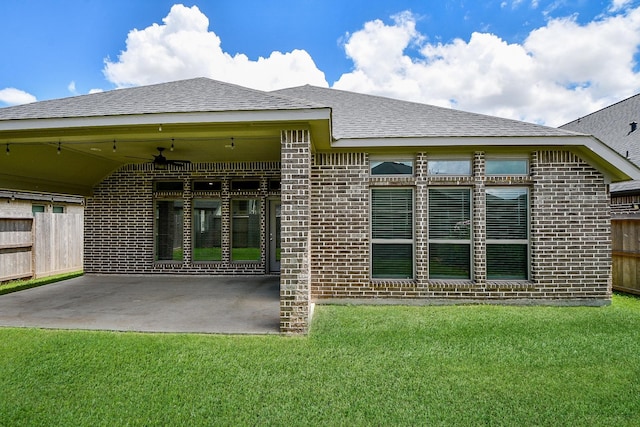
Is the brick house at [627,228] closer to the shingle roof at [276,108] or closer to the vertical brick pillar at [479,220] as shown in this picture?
the shingle roof at [276,108]

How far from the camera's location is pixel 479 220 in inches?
237

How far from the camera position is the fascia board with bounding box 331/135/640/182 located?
222 inches

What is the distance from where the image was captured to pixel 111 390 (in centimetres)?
306

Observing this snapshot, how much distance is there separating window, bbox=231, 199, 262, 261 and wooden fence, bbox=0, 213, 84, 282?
4.96 meters

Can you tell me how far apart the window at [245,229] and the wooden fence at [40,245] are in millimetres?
4959

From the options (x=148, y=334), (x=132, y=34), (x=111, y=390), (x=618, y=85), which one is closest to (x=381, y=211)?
(x=148, y=334)

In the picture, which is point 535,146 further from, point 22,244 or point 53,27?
point 53,27

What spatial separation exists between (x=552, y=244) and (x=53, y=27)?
541 inches

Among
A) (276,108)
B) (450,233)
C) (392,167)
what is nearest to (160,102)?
(276,108)

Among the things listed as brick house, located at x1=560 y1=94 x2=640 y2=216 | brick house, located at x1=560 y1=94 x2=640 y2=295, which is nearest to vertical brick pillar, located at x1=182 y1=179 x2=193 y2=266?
brick house, located at x1=560 y1=94 x2=640 y2=295

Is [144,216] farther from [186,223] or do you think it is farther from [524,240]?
[524,240]

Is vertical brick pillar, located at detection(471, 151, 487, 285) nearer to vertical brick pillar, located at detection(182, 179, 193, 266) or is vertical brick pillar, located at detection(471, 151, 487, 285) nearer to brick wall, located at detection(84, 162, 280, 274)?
brick wall, located at detection(84, 162, 280, 274)

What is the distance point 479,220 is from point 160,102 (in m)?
5.52

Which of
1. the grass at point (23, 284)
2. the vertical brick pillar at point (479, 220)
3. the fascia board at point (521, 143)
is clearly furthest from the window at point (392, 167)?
the grass at point (23, 284)
